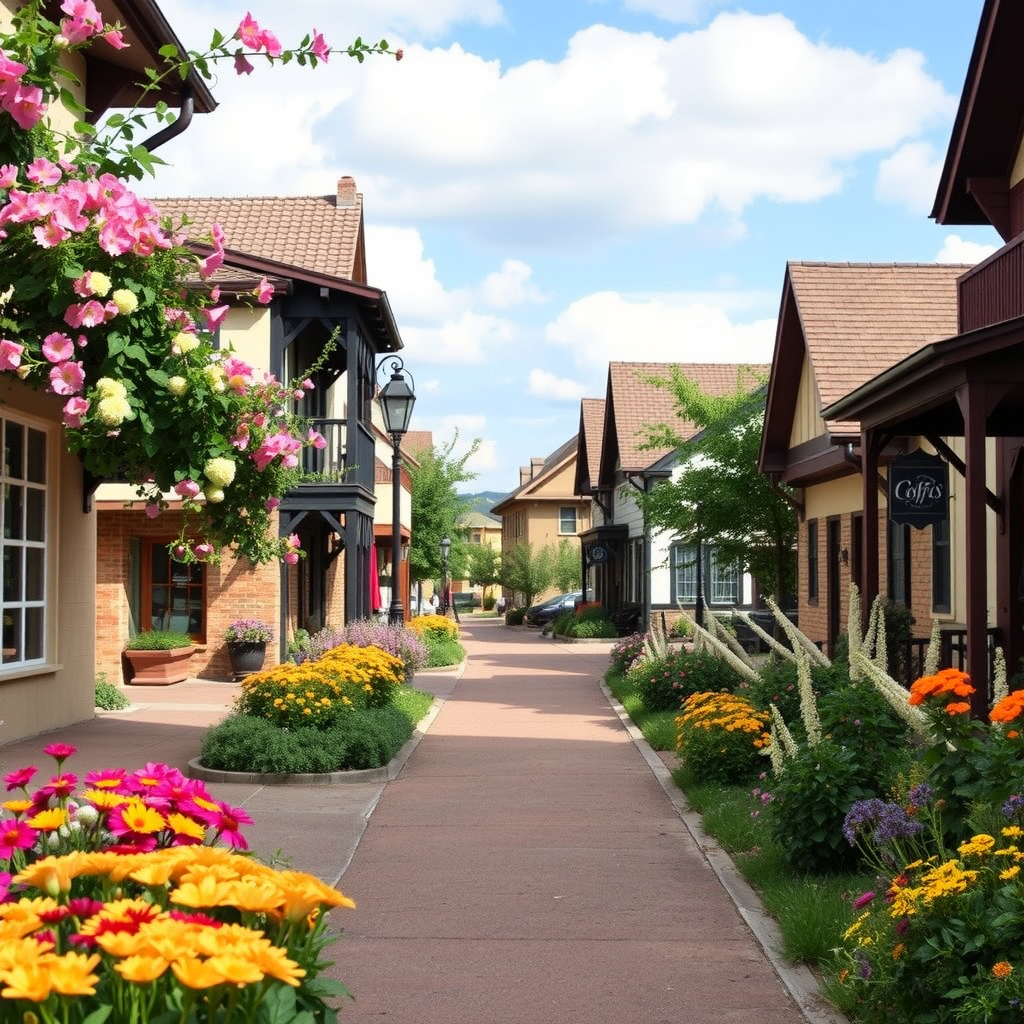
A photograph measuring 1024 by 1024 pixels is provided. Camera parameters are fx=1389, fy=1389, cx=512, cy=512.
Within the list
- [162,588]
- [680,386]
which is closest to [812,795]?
[162,588]

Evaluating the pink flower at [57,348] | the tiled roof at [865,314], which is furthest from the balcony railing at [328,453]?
the pink flower at [57,348]

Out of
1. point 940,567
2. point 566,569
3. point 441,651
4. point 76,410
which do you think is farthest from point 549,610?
point 76,410

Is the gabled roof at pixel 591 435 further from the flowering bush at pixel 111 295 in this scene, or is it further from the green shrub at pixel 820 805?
the green shrub at pixel 820 805

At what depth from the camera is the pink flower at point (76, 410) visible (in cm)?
768

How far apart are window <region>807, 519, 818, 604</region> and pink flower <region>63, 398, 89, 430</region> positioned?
16826 mm

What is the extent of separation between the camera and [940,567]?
1669cm

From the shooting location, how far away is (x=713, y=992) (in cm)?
561

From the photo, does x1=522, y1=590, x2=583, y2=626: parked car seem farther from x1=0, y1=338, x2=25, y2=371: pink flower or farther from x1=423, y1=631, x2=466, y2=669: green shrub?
x1=0, y1=338, x2=25, y2=371: pink flower

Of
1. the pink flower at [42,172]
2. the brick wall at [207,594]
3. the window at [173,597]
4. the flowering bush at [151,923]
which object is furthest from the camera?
the window at [173,597]

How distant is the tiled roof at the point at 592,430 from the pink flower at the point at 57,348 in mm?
42101

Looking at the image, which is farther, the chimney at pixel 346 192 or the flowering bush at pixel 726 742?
the chimney at pixel 346 192

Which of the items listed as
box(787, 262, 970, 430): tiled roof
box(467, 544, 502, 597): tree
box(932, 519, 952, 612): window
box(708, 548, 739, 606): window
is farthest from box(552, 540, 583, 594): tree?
box(932, 519, 952, 612): window

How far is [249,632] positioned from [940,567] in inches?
419

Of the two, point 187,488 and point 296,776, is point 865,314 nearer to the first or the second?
point 296,776
